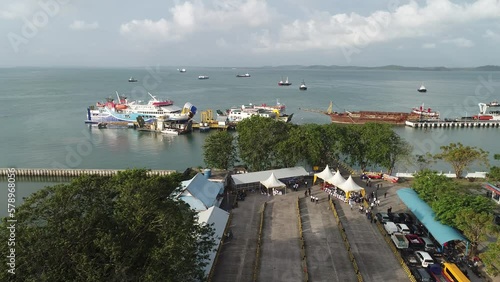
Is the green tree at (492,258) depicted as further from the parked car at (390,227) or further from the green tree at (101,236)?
the green tree at (101,236)

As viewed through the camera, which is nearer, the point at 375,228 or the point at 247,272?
the point at 247,272

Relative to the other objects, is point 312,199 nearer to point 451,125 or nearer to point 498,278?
point 498,278

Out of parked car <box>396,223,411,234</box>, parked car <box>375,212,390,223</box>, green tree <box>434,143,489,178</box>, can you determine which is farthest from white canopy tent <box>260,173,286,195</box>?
green tree <box>434,143,489,178</box>

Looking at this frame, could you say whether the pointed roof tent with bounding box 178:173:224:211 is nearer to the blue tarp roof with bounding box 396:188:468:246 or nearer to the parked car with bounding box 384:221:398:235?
the parked car with bounding box 384:221:398:235

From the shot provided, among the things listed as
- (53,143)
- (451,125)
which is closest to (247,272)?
(53,143)

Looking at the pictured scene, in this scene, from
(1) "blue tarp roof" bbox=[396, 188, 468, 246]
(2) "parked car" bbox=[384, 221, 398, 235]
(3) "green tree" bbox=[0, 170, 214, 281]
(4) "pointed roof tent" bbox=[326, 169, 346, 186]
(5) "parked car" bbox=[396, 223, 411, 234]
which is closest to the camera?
(3) "green tree" bbox=[0, 170, 214, 281]
